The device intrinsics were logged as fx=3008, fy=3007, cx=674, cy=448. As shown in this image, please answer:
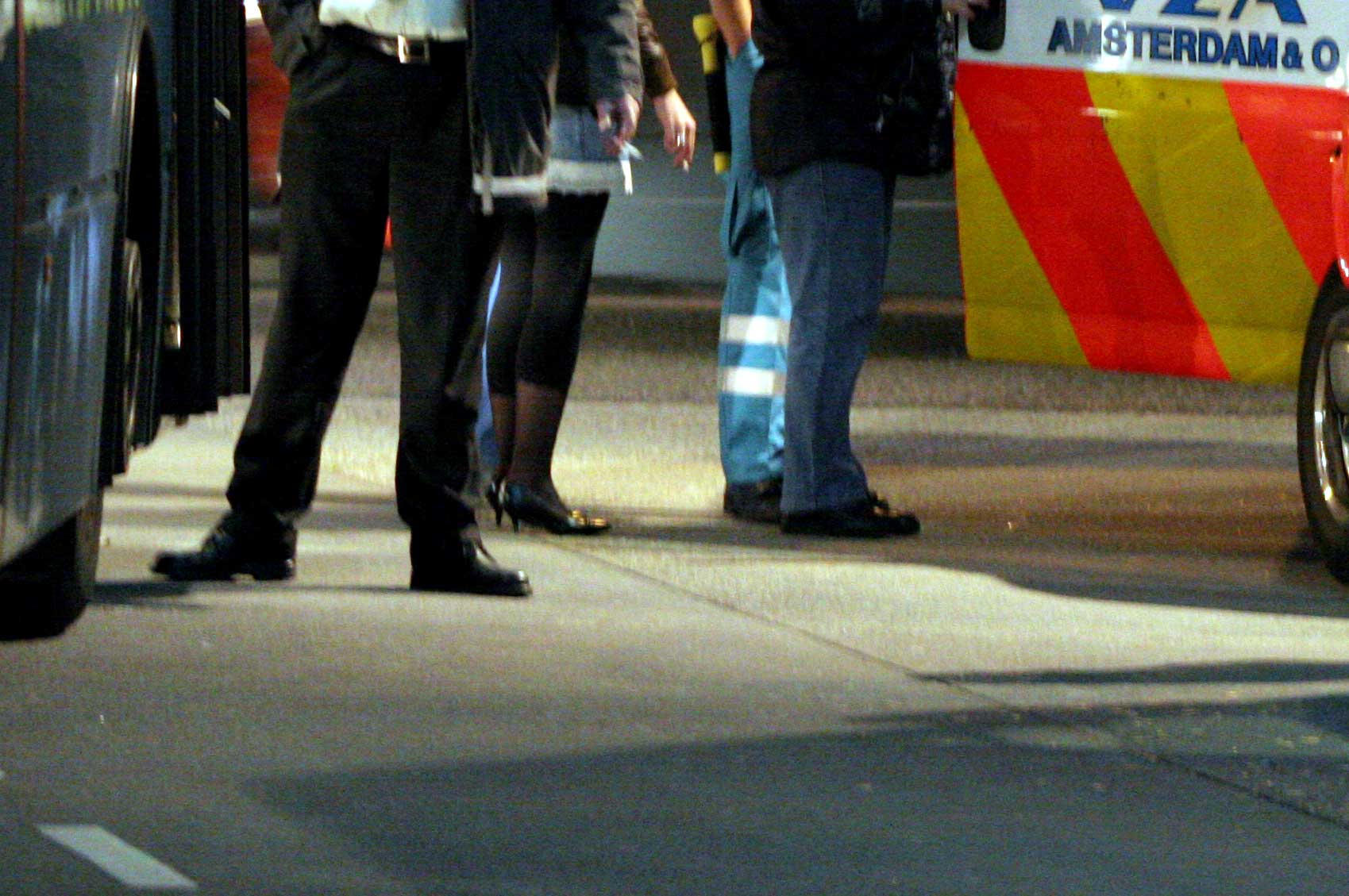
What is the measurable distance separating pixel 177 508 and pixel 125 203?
2257 millimetres

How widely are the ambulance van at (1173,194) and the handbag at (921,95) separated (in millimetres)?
60

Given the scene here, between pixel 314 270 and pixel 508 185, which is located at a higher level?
pixel 508 185

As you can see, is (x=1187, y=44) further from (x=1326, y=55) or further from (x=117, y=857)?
(x=117, y=857)

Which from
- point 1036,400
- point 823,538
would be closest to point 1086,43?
point 823,538

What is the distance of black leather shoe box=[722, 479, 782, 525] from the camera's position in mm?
7430

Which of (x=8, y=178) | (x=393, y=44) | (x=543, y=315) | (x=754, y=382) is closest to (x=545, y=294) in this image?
(x=543, y=315)

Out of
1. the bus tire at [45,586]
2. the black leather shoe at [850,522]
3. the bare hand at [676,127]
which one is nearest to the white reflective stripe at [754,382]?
the black leather shoe at [850,522]

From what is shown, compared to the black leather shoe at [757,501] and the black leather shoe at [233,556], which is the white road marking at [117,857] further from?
the black leather shoe at [757,501]

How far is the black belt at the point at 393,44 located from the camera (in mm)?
5816

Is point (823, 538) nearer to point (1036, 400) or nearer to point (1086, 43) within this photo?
point (1086, 43)

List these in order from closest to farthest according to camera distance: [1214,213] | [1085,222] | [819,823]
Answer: [819,823] < [1214,213] < [1085,222]

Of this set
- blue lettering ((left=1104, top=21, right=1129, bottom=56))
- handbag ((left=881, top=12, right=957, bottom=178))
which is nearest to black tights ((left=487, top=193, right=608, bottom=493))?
handbag ((left=881, top=12, right=957, bottom=178))

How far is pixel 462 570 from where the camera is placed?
6.08 m

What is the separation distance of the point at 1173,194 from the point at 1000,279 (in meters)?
0.56
